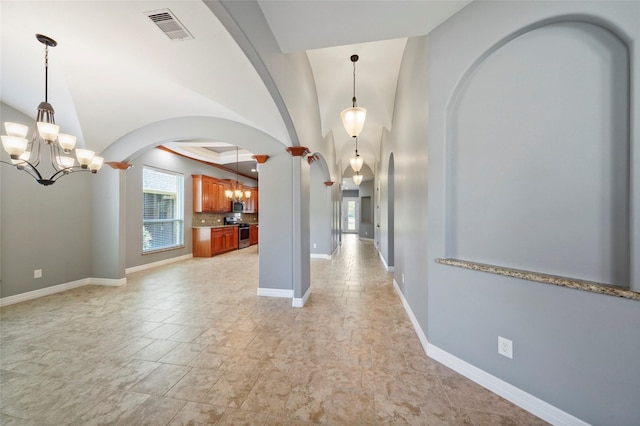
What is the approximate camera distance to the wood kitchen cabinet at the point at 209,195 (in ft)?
23.7

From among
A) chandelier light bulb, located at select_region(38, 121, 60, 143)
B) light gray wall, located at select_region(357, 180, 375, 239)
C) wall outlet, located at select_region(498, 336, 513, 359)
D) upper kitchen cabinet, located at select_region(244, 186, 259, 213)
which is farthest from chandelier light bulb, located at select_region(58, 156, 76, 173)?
light gray wall, located at select_region(357, 180, 375, 239)

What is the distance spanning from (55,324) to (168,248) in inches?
145

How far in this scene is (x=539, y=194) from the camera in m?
1.60

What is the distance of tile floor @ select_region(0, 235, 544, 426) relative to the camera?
1571mm

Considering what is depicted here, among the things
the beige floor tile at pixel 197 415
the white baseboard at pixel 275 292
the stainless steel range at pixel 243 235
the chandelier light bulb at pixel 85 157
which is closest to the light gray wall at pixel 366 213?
the stainless steel range at pixel 243 235

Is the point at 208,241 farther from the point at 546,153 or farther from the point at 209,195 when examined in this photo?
the point at 546,153

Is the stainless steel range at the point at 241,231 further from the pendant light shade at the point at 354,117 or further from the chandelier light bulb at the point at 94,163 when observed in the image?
the pendant light shade at the point at 354,117

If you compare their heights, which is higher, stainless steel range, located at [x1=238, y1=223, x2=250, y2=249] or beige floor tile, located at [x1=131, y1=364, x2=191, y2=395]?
stainless steel range, located at [x1=238, y1=223, x2=250, y2=249]

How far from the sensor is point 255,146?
3822 millimetres

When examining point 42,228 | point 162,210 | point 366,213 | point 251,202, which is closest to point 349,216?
point 366,213

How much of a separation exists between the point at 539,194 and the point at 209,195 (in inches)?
311

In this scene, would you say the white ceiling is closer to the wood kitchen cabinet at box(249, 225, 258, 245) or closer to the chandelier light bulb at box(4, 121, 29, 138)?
the chandelier light bulb at box(4, 121, 29, 138)

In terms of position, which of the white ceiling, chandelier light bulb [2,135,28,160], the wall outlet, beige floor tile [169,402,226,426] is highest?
the white ceiling

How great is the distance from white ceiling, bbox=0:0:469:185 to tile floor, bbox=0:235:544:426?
8.75 feet
